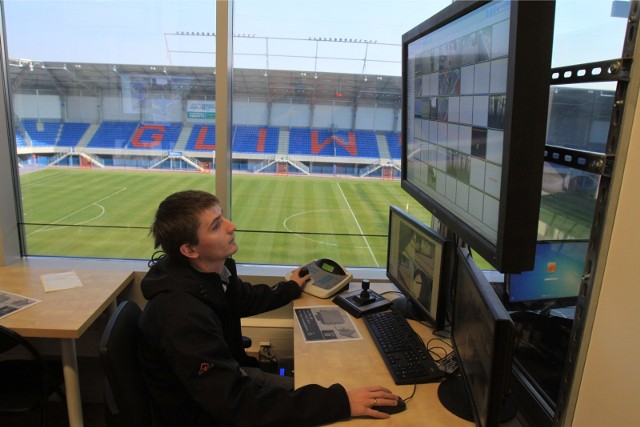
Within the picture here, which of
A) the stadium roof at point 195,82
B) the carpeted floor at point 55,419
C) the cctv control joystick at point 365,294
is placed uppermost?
the stadium roof at point 195,82

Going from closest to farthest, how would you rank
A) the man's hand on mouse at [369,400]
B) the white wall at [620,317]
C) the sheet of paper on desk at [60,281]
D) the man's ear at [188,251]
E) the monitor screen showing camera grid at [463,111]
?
the white wall at [620,317] < the monitor screen showing camera grid at [463,111] < the man's hand on mouse at [369,400] < the man's ear at [188,251] < the sheet of paper on desk at [60,281]

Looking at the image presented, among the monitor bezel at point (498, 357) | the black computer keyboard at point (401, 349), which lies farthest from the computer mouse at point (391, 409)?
the monitor bezel at point (498, 357)

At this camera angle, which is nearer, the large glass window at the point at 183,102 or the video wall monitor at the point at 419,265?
the video wall monitor at the point at 419,265

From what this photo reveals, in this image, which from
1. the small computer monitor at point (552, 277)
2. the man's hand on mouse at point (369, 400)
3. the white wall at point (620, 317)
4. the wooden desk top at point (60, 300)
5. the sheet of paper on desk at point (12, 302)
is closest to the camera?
the white wall at point (620, 317)

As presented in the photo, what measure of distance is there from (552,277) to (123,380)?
140 cm

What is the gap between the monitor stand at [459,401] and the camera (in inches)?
48.4

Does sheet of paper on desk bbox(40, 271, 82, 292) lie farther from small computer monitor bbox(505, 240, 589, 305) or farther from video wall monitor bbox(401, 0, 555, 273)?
small computer monitor bbox(505, 240, 589, 305)

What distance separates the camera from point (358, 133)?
3.30 metres

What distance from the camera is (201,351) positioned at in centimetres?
128

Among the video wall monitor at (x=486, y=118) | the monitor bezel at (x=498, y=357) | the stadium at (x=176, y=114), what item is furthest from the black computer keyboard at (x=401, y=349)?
the stadium at (x=176, y=114)

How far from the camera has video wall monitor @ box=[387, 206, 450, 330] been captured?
5.14 feet

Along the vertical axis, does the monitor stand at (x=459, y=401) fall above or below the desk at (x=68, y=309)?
above

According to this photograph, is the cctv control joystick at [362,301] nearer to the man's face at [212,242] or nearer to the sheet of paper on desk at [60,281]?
the man's face at [212,242]

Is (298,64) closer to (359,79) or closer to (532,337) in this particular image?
(359,79)
